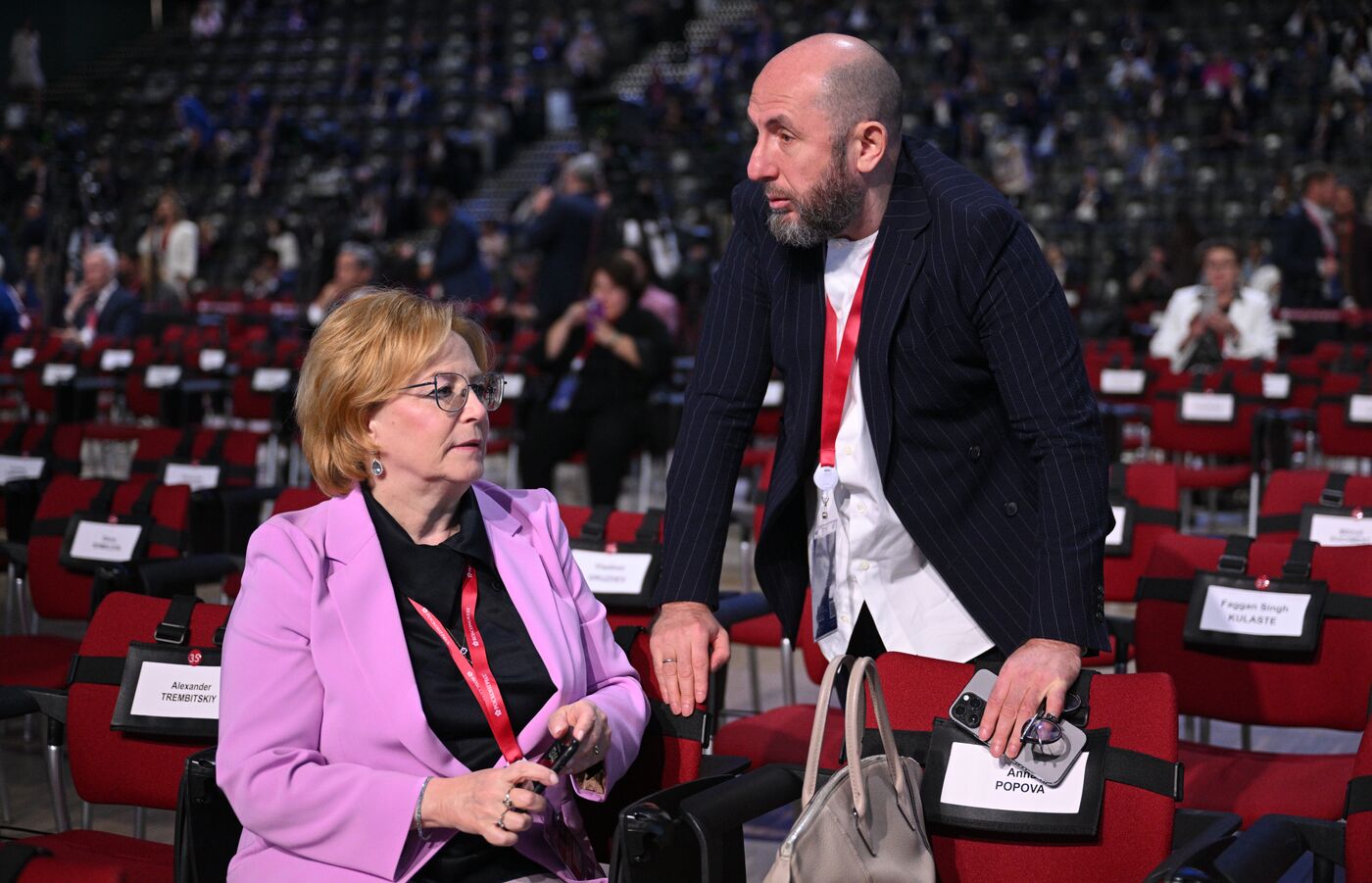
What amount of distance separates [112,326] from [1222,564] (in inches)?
332

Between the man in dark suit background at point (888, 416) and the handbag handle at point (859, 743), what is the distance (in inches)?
5.7

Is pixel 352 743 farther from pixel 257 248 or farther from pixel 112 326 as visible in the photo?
pixel 257 248

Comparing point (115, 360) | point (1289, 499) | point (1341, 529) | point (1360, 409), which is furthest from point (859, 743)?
point (115, 360)

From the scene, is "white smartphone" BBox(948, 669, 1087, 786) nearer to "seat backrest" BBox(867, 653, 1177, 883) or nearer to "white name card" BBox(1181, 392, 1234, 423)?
"seat backrest" BBox(867, 653, 1177, 883)

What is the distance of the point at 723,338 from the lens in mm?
2188

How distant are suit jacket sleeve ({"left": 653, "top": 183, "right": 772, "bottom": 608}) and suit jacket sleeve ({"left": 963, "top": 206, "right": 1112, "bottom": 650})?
14.0 inches

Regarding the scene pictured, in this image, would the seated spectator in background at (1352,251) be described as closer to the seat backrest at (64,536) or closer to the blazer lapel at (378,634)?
the seat backrest at (64,536)

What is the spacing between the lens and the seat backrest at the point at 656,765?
6.75 feet

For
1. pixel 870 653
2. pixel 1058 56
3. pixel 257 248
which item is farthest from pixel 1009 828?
pixel 257 248

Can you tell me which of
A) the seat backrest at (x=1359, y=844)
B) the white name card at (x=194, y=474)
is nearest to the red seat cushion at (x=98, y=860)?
the seat backrest at (x=1359, y=844)

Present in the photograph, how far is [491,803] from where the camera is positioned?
171cm

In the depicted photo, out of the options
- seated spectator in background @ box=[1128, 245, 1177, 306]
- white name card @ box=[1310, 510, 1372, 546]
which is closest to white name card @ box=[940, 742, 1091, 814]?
white name card @ box=[1310, 510, 1372, 546]

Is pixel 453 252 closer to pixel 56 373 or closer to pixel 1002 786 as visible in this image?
pixel 56 373

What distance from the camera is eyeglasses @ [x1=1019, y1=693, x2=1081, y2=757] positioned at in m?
1.81
